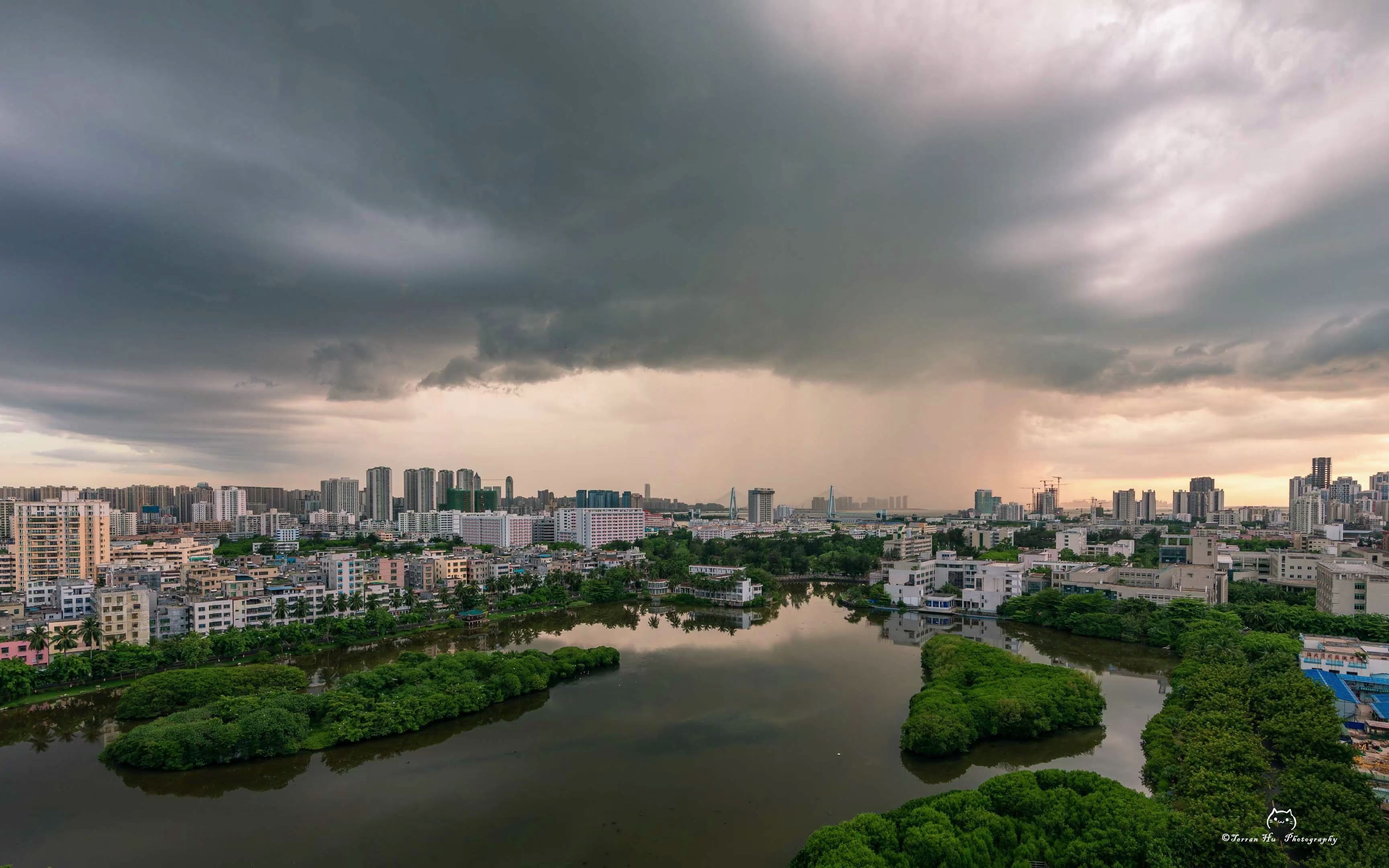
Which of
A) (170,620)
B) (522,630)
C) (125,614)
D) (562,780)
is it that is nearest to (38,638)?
(125,614)

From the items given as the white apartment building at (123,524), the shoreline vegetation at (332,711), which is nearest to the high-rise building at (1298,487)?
the shoreline vegetation at (332,711)

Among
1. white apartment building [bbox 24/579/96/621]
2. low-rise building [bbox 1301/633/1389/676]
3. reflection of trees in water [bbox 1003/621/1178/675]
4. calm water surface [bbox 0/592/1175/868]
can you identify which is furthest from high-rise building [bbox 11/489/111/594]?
low-rise building [bbox 1301/633/1389/676]

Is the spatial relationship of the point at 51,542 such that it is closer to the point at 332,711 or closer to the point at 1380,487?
the point at 332,711

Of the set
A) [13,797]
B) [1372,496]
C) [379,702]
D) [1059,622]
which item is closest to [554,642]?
[379,702]

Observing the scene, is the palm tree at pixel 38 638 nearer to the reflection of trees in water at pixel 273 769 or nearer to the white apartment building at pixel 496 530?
the reflection of trees in water at pixel 273 769

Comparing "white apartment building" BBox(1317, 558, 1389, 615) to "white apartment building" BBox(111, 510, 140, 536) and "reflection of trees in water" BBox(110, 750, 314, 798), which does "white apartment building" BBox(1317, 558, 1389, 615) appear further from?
"white apartment building" BBox(111, 510, 140, 536)

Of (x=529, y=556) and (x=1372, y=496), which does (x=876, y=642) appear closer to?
(x=529, y=556)

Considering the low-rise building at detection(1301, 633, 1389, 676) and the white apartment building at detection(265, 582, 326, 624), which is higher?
the low-rise building at detection(1301, 633, 1389, 676)

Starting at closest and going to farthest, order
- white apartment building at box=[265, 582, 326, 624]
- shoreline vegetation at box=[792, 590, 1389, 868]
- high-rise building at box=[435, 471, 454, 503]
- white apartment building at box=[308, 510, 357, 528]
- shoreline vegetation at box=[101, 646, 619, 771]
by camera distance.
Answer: shoreline vegetation at box=[792, 590, 1389, 868] → shoreline vegetation at box=[101, 646, 619, 771] → white apartment building at box=[265, 582, 326, 624] → white apartment building at box=[308, 510, 357, 528] → high-rise building at box=[435, 471, 454, 503]
